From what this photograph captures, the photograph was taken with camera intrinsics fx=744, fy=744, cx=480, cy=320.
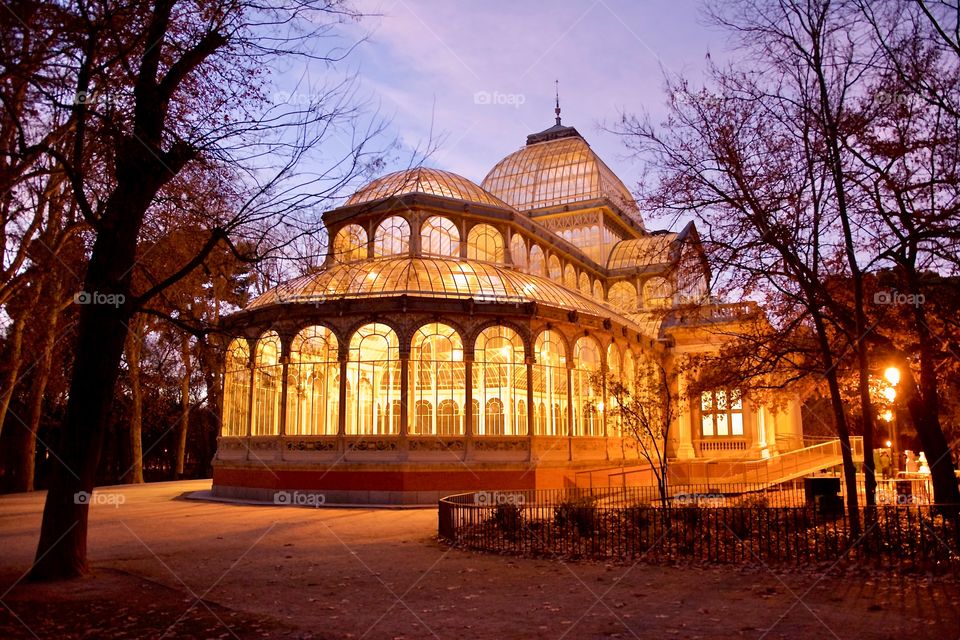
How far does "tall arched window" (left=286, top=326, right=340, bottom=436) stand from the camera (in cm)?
2488

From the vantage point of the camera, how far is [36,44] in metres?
8.43

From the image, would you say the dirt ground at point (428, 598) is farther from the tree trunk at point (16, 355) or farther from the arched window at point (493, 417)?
the tree trunk at point (16, 355)

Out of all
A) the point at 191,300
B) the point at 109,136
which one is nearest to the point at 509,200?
the point at 191,300

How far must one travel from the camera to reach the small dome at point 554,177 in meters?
40.8

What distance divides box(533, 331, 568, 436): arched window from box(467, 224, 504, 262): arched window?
5524 millimetres

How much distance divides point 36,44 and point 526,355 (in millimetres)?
18579

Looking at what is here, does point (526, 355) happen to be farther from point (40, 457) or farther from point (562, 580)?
point (40, 457)

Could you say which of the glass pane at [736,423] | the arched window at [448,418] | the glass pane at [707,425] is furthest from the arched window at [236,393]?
the glass pane at [736,423]

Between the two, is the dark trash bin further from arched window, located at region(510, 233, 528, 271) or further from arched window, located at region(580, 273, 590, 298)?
arched window, located at region(580, 273, 590, 298)

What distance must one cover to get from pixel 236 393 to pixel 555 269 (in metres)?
15.3

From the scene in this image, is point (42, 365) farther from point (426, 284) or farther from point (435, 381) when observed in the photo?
point (435, 381)

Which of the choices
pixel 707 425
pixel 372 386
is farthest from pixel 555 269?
pixel 372 386

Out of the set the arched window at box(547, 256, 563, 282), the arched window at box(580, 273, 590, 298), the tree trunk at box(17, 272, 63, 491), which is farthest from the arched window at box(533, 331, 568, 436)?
the tree trunk at box(17, 272, 63, 491)

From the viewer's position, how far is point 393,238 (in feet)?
96.0
